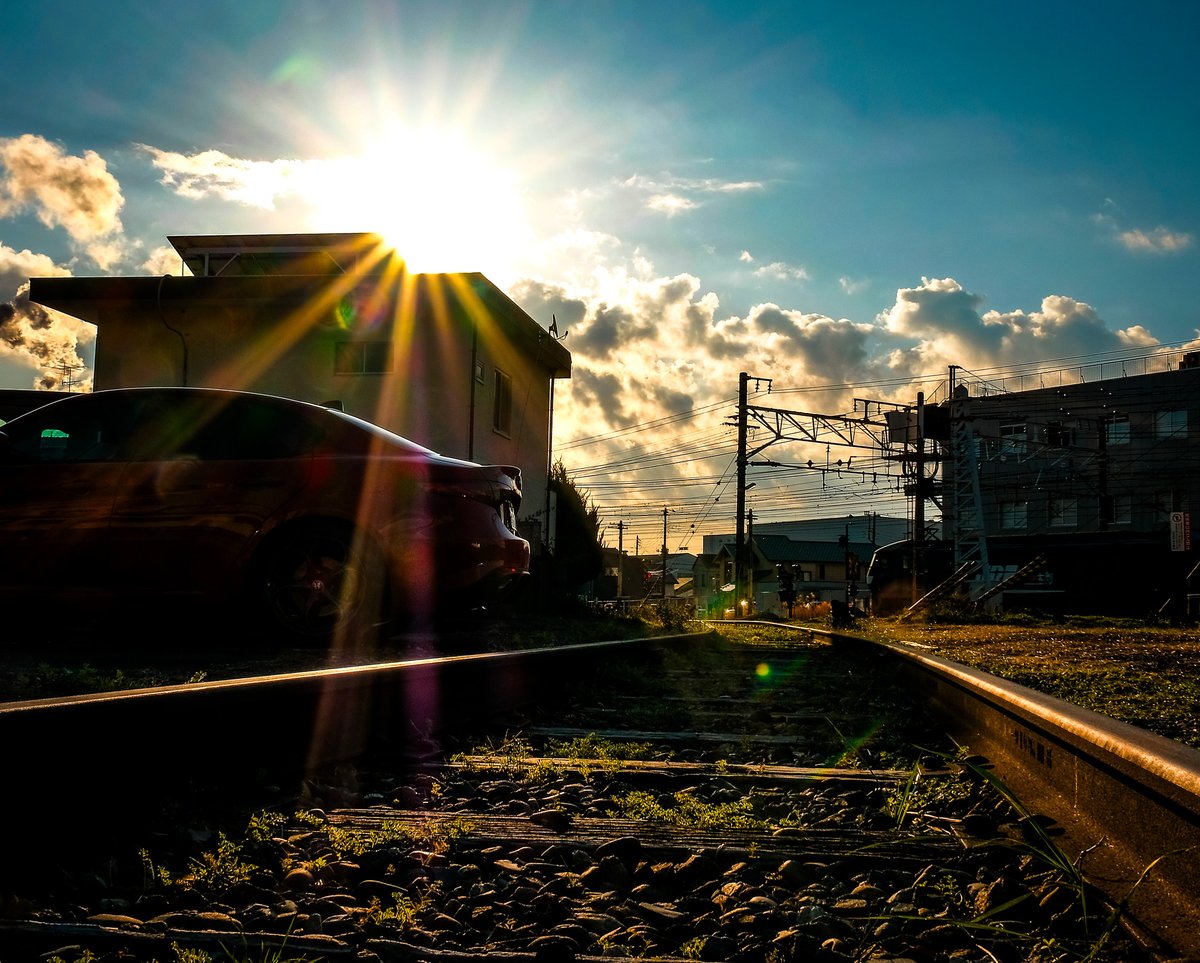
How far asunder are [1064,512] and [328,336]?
4175 centimetres

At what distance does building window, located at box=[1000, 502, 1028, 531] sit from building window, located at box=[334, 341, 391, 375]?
40315mm

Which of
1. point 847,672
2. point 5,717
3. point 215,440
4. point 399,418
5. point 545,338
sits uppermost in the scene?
point 545,338

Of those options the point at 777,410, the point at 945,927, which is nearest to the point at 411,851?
the point at 945,927

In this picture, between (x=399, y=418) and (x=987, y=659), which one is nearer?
(x=987, y=659)

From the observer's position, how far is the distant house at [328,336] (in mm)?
18953

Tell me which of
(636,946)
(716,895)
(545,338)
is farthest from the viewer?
(545,338)

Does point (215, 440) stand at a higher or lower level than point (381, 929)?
higher

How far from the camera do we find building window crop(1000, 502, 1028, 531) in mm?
51159

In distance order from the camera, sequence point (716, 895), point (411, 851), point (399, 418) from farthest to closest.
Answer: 1. point (399, 418)
2. point (411, 851)
3. point (716, 895)

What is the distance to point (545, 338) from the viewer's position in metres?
23.2

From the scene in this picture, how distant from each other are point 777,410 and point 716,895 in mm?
35743

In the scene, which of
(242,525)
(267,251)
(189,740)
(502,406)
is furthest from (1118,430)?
(189,740)

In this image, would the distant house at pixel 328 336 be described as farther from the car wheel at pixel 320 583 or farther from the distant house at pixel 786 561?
the distant house at pixel 786 561

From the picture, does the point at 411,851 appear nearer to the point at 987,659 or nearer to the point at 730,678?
the point at 730,678
